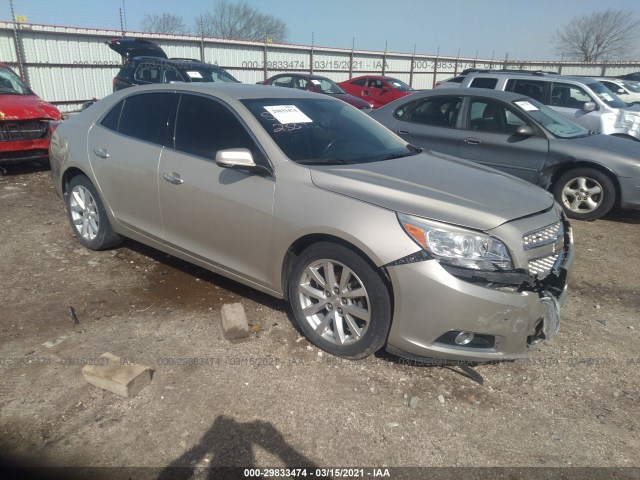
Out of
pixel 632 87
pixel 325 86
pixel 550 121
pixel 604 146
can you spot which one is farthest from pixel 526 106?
pixel 632 87

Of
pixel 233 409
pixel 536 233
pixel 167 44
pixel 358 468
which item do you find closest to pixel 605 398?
pixel 536 233

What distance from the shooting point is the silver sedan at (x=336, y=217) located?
9.18ft

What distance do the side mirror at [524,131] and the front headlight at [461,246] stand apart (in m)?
4.14

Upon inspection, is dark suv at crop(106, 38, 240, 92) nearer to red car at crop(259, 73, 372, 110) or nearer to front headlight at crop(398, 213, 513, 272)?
red car at crop(259, 73, 372, 110)

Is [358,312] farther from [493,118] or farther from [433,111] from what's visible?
[433,111]

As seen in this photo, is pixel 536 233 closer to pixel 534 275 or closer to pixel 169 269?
pixel 534 275

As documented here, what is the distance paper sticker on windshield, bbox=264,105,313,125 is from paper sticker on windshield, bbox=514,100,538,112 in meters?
4.09

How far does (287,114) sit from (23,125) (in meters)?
5.88

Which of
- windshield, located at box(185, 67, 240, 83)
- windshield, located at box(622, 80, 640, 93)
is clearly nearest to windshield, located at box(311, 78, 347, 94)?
windshield, located at box(185, 67, 240, 83)

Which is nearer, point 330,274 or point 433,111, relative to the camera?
point 330,274

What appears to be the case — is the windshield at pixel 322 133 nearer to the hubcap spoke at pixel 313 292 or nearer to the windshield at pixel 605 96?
the hubcap spoke at pixel 313 292

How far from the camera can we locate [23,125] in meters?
7.68

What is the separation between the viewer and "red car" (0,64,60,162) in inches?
296

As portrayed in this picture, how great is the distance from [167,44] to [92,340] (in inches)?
659
